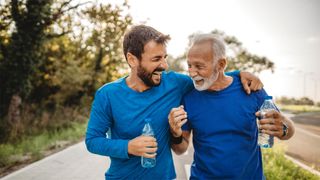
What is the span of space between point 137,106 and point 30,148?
948cm

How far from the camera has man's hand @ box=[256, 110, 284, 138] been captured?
2.82 m

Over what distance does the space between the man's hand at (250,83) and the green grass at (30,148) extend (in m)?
7.63

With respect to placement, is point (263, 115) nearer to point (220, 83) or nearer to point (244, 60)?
point (220, 83)

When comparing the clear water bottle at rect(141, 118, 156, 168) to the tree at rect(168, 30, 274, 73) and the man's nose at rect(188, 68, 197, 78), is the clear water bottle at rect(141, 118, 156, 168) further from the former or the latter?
the tree at rect(168, 30, 274, 73)

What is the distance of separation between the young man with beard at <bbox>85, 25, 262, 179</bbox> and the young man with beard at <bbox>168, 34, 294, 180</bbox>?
0.16 m

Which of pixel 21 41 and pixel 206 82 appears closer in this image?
pixel 206 82

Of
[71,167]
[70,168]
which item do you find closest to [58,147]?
[71,167]

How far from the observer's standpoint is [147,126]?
3053 mm

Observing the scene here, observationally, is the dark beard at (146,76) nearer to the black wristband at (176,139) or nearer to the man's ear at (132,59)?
the man's ear at (132,59)

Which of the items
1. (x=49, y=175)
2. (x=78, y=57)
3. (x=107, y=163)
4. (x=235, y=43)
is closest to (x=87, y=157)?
(x=107, y=163)

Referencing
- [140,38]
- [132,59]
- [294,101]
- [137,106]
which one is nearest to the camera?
[137,106]

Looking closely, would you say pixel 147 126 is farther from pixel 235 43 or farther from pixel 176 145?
pixel 235 43

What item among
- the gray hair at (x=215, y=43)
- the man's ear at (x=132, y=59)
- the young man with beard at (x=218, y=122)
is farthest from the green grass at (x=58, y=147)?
the man's ear at (x=132, y=59)

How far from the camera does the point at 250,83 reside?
3291 millimetres
